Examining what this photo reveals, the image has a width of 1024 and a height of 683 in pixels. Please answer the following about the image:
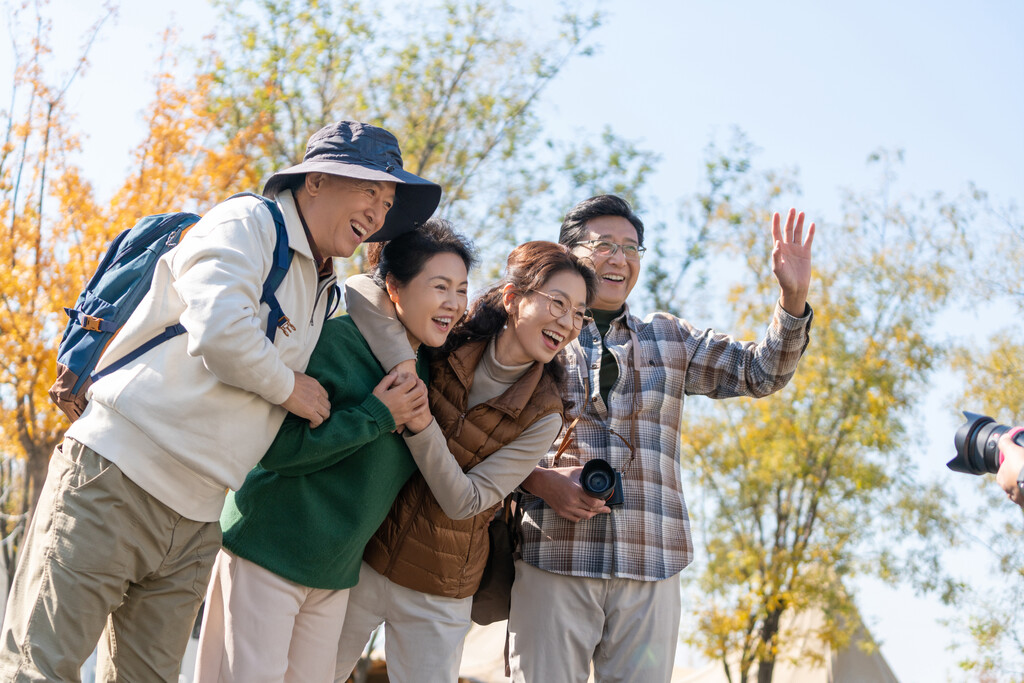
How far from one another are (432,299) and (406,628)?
1.10 m

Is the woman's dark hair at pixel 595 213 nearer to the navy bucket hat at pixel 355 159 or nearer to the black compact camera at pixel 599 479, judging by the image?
the navy bucket hat at pixel 355 159

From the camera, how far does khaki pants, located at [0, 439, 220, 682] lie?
238cm

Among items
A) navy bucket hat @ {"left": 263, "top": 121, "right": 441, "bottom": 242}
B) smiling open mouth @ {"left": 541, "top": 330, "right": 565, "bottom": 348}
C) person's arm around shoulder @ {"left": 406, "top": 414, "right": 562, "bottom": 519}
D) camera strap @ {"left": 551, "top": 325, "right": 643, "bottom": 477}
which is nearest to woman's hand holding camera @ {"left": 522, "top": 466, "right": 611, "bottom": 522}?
camera strap @ {"left": 551, "top": 325, "right": 643, "bottom": 477}

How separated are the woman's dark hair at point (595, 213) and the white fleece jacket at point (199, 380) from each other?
1.56 meters

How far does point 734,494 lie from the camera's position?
13.5m

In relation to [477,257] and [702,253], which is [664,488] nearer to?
[477,257]

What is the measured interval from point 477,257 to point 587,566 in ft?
3.95

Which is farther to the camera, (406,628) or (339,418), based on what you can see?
(406,628)

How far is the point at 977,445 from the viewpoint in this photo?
298 cm

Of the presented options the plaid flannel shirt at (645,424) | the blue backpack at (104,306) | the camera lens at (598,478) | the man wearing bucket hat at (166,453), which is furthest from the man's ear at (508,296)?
the blue backpack at (104,306)

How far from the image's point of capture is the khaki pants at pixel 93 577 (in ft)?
7.79

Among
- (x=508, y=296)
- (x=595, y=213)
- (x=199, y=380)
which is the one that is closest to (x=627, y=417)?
(x=508, y=296)

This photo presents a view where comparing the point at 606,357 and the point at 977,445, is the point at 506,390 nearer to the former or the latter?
the point at 606,357

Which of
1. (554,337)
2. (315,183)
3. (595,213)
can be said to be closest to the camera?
(315,183)
